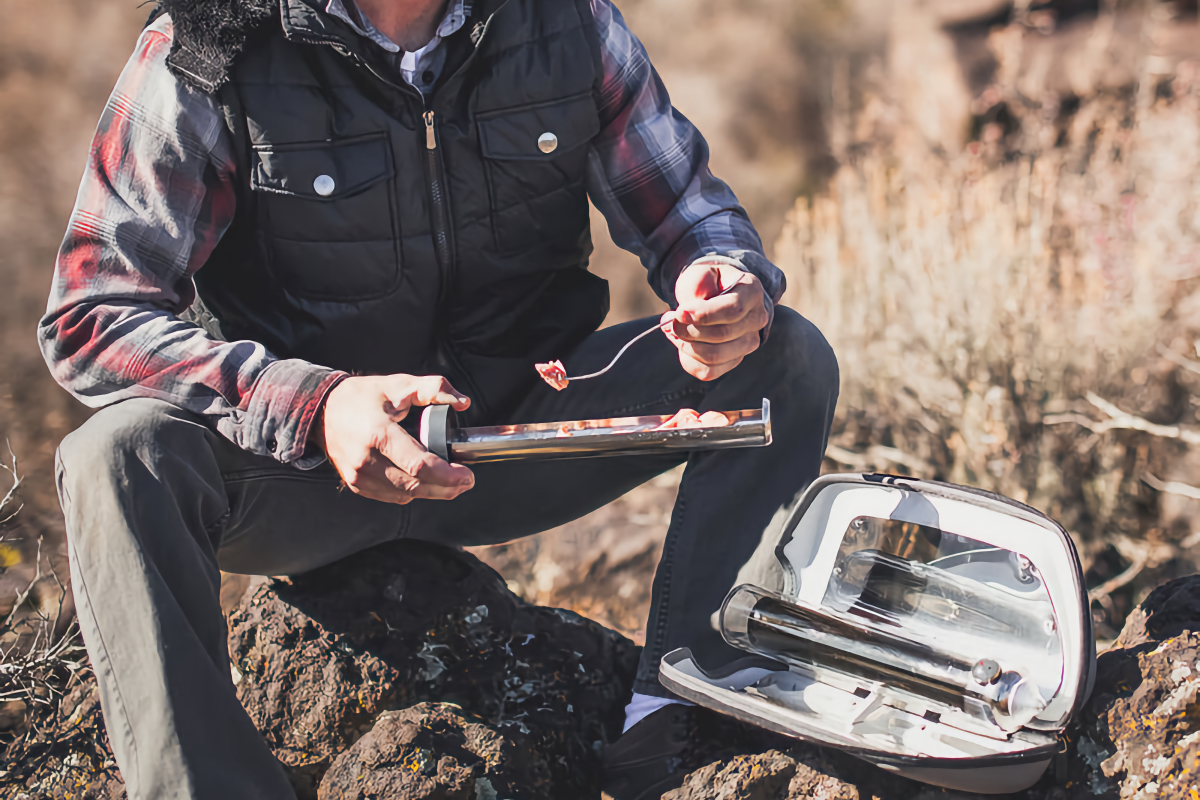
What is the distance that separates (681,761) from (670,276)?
95 centimetres

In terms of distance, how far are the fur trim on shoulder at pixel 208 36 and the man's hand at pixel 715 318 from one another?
885 millimetres

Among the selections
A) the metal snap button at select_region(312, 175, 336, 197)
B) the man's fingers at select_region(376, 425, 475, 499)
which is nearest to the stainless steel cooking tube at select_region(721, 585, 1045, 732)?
the man's fingers at select_region(376, 425, 475, 499)

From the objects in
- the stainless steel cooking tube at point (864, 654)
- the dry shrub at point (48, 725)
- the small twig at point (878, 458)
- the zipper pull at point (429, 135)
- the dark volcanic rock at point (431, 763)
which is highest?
the zipper pull at point (429, 135)

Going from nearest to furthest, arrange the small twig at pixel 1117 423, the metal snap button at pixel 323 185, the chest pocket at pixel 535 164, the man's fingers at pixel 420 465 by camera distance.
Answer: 1. the man's fingers at pixel 420 465
2. the metal snap button at pixel 323 185
3. the chest pocket at pixel 535 164
4. the small twig at pixel 1117 423

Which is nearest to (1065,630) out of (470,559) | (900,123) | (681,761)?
(681,761)

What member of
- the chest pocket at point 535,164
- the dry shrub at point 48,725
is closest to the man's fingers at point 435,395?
the chest pocket at point 535,164

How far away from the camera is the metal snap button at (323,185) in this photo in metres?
1.78

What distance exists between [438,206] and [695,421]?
67 cm

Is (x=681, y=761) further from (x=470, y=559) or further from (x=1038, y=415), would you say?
(x=1038, y=415)

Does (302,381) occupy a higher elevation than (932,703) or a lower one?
higher

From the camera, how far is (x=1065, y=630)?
4.51ft

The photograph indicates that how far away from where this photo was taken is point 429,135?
183 centimetres

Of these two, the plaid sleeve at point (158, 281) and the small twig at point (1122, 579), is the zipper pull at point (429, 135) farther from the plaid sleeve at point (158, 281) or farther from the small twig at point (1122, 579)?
the small twig at point (1122, 579)

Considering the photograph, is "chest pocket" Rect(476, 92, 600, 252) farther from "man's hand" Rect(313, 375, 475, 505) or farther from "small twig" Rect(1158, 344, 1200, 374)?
"small twig" Rect(1158, 344, 1200, 374)
